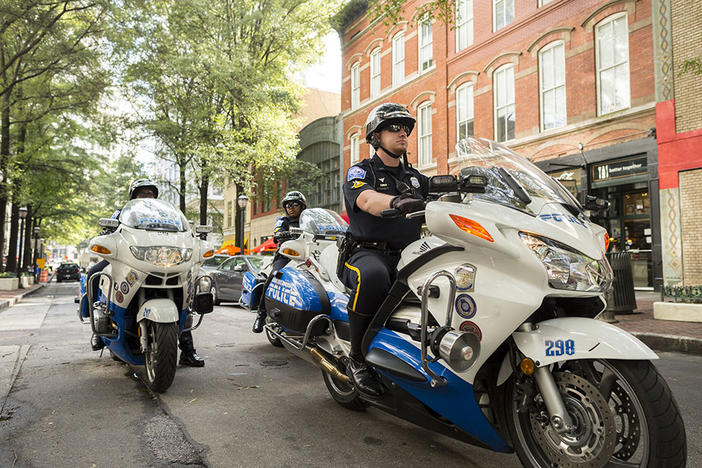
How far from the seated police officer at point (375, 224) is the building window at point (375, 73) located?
22000 mm

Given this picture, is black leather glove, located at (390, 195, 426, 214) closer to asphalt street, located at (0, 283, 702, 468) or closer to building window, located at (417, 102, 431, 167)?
asphalt street, located at (0, 283, 702, 468)

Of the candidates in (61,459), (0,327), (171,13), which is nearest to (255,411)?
(61,459)

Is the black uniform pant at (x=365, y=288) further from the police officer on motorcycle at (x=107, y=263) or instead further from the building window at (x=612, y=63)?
the building window at (x=612, y=63)

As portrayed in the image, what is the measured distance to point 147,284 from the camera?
14.6ft

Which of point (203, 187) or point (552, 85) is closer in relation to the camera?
point (552, 85)

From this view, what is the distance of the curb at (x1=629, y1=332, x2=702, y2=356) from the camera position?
6727 millimetres

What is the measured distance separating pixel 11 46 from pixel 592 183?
753 inches

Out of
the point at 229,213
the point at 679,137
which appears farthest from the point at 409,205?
the point at 229,213

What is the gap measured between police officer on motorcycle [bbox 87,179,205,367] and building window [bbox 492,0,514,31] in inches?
631

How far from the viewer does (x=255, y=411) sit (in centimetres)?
380

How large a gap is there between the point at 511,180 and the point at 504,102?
16.4 m

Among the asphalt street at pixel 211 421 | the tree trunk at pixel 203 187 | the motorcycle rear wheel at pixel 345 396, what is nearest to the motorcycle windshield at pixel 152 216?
the asphalt street at pixel 211 421

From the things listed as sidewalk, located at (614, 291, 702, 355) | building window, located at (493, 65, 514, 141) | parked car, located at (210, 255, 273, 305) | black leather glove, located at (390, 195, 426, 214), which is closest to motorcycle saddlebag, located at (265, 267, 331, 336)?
black leather glove, located at (390, 195, 426, 214)

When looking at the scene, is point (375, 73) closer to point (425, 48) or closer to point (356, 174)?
point (425, 48)
